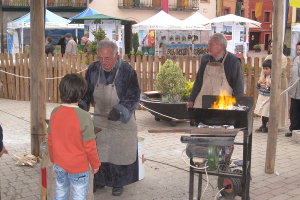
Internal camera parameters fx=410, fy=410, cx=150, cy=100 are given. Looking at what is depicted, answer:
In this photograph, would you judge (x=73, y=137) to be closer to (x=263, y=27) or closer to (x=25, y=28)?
(x=25, y=28)

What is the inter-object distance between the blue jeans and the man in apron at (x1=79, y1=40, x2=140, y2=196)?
102 centimetres

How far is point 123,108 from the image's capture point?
13.2 ft

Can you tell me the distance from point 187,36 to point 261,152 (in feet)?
70.0

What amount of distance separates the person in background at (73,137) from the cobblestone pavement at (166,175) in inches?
38.7

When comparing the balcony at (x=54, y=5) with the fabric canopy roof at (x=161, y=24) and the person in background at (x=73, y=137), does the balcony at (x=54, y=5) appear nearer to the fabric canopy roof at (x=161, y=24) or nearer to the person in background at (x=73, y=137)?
the fabric canopy roof at (x=161, y=24)

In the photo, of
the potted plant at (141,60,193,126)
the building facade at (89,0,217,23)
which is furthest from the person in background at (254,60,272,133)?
the building facade at (89,0,217,23)

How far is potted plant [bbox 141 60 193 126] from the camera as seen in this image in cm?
758

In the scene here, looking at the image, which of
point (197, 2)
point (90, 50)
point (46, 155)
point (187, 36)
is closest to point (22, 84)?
point (90, 50)

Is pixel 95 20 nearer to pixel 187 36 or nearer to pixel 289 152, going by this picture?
pixel 187 36

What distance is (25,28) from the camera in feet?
68.6

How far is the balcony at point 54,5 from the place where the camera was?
29984 mm

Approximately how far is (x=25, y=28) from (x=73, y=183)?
1914cm

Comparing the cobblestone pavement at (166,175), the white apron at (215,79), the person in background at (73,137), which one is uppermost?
the white apron at (215,79)

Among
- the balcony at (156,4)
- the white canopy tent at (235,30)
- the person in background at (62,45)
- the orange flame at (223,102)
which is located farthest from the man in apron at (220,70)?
the balcony at (156,4)
